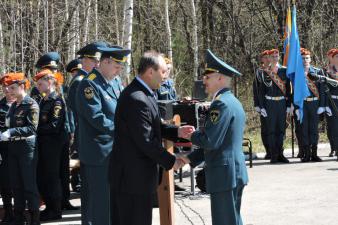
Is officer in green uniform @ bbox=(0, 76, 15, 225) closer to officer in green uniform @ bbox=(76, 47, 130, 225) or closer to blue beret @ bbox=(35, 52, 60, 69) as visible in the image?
blue beret @ bbox=(35, 52, 60, 69)

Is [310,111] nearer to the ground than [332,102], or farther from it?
nearer to the ground

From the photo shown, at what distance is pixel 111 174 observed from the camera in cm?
579

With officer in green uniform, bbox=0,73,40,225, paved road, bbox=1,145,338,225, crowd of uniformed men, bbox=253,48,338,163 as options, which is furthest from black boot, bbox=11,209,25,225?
crowd of uniformed men, bbox=253,48,338,163

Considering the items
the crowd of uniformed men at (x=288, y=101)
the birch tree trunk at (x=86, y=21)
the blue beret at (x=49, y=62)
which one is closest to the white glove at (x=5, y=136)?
the blue beret at (x=49, y=62)

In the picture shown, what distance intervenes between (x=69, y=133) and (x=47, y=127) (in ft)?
1.86

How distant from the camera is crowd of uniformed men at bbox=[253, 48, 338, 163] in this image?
44.4 ft

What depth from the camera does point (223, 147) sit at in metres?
5.91

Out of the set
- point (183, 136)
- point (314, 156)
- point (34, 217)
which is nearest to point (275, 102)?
point (314, 156)

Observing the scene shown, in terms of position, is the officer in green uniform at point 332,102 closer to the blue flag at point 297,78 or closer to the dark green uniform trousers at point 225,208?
the blue flag at point 297,78

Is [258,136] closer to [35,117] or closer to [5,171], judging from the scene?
[5,171]

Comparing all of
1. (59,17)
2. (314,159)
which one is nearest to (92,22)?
(59,17)

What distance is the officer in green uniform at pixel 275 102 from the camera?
13531 millimetres

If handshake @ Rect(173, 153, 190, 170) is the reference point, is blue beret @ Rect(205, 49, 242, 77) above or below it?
above

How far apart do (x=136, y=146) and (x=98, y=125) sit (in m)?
1.35
